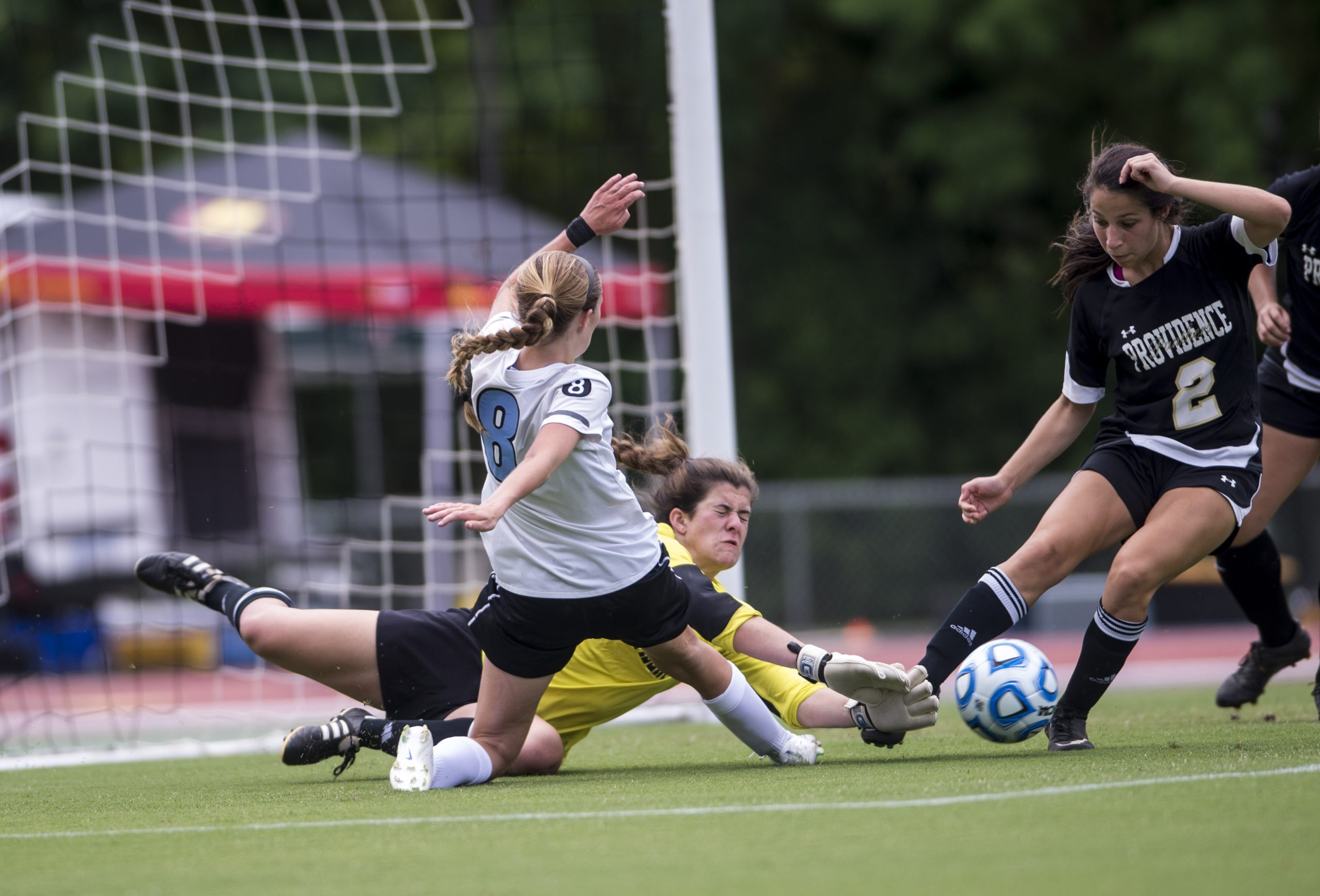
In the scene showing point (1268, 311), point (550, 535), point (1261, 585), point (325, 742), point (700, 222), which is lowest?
point (325, 742)

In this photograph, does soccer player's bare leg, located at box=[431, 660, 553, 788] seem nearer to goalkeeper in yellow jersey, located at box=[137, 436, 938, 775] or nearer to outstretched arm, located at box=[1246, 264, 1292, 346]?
goalkeeper in yellow jersey, located at box=[137, 436, 938, 775]

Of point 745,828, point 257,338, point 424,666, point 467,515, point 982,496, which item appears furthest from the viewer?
point 257,338

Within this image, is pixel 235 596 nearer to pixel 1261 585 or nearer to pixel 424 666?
pixel 424 666

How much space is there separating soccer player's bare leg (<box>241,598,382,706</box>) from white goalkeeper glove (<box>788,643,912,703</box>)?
1478 millimetres

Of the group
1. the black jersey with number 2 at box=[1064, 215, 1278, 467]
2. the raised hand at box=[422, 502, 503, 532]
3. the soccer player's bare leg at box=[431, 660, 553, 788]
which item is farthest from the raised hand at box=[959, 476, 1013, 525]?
the raised hand at box=[422, 502, 503, 532]

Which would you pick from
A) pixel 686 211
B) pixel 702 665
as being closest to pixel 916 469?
pixel 686 211

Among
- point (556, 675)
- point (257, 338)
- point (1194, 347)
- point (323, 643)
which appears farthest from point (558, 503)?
point (257, 338)

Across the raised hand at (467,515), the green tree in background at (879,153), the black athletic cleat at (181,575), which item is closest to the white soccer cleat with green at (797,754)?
the raised hand at (467,515)

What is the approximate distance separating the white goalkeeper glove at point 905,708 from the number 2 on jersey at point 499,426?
3.91 feet

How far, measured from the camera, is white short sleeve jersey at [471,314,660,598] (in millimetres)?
3898

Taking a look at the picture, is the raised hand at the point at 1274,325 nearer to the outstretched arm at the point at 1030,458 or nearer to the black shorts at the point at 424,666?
the outstretched arm at the point at 1030,458

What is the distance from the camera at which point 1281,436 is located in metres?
5.21

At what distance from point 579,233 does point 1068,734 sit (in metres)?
2.12

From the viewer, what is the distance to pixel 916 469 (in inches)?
711
